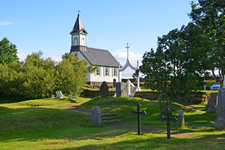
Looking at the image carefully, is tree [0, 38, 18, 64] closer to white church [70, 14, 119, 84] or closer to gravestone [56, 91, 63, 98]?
white church [70, 14, 119, 84]

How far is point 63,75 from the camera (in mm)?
36625

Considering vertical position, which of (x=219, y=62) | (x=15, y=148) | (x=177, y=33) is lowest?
(x=15, y=148)

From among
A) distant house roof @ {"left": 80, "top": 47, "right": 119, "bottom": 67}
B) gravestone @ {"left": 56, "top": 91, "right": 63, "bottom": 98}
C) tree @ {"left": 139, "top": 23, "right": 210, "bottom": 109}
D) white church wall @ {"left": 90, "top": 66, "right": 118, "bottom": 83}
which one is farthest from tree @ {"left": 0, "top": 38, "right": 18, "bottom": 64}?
tree @ {"left": 139, "top": 23, "right": 210, "bottom": 109}

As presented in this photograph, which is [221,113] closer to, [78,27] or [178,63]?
[178,63]

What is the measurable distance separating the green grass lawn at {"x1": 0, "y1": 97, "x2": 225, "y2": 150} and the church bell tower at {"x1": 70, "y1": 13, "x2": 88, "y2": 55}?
1336 inches

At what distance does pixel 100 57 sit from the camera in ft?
201

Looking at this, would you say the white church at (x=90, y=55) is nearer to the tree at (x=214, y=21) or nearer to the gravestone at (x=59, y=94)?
the gravestone at (x=59, y=94)

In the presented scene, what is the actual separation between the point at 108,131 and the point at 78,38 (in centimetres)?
4569

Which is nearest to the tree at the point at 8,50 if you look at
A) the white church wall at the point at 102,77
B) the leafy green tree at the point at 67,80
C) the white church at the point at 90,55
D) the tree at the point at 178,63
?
the white church at the point at 90,55

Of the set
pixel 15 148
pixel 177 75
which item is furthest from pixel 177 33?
pixel 15 148

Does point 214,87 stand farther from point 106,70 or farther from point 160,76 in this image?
point 106,70

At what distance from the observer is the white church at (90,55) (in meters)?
56.4

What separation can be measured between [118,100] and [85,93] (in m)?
17.3

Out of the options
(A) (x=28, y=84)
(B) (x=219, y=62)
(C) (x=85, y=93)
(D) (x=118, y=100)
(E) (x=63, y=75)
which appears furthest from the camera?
(C) (x=85, y=93)
